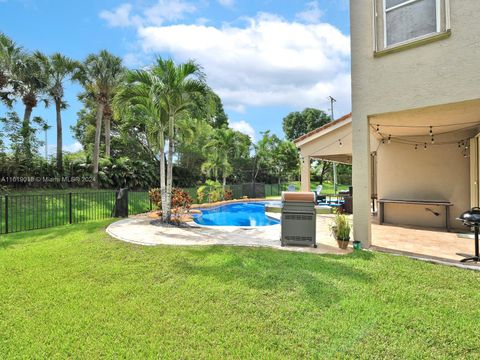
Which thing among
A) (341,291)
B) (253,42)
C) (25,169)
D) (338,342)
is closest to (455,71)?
(341,291)

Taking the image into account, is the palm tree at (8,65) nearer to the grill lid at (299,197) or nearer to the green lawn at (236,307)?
the green lawn at (236,307)

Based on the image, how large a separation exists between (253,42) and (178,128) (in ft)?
23.7

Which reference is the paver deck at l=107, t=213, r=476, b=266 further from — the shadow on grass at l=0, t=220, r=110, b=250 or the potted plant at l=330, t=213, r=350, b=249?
the shadow on grass at l=0, t=220, r=110, b=250

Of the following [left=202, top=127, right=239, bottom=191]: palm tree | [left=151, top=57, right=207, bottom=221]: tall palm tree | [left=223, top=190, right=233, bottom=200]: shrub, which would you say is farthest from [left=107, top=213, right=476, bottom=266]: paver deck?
[left=202, top=127, right=239, bottom=191]: palm tree

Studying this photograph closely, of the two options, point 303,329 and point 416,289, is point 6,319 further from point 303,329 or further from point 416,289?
point 416,289

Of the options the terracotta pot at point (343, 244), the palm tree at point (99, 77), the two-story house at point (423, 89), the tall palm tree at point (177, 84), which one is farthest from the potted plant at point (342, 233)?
the palm tree at point (99, 77)

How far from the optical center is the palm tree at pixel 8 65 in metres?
19.0

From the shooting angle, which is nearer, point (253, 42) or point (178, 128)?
point (178, 128)

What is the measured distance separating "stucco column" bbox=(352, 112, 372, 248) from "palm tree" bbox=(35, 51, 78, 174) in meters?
21.7

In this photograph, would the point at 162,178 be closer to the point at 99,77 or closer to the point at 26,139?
the point at 26,139

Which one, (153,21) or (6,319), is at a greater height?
(153,21)

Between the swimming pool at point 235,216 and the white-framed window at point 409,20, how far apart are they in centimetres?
897

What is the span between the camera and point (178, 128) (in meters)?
12.3

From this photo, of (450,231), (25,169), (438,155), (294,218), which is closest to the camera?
(294,218)
